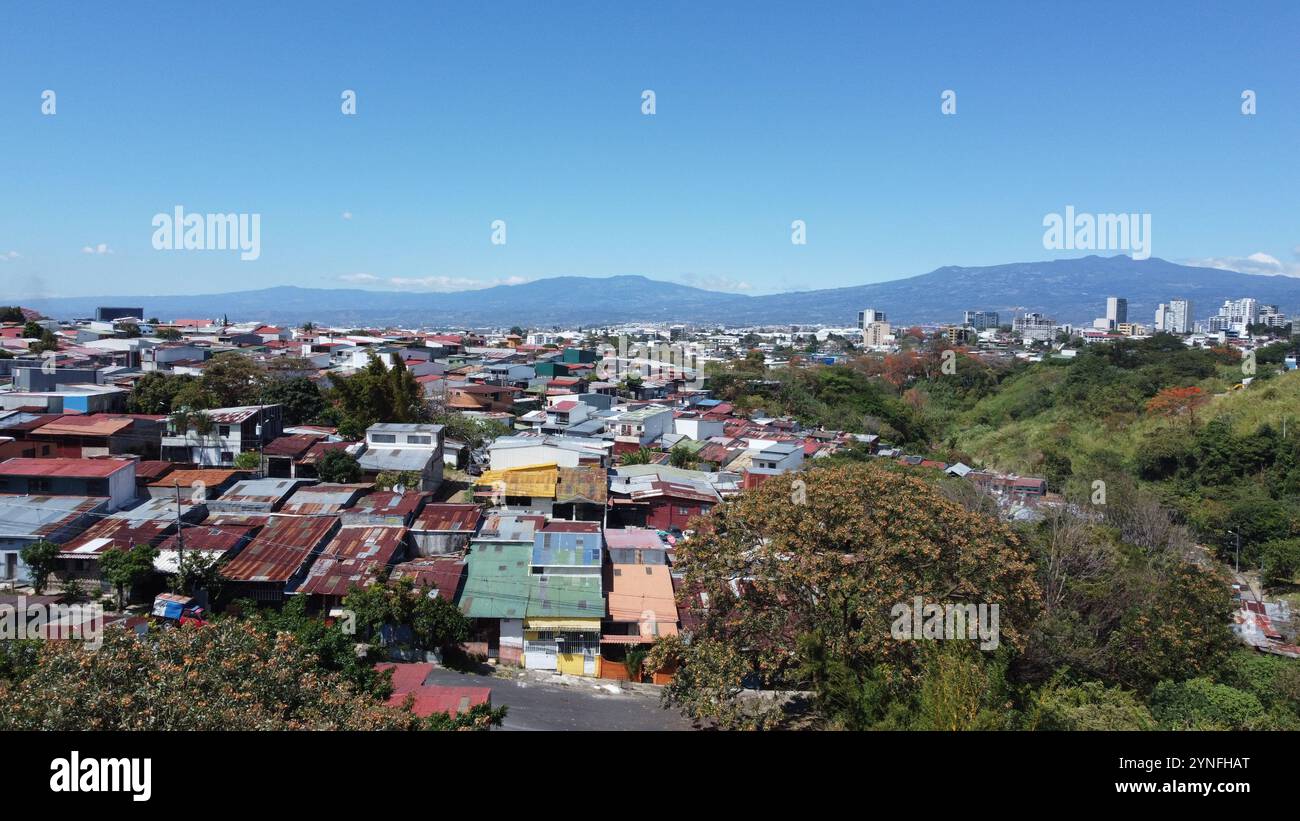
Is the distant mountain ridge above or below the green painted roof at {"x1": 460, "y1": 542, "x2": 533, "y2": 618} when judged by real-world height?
above

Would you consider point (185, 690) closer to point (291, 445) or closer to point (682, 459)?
point (291, 445)

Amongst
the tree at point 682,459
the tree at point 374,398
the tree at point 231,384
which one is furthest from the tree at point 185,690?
the tree at point 682,459

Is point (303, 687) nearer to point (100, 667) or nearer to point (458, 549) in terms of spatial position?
point (100, 667)

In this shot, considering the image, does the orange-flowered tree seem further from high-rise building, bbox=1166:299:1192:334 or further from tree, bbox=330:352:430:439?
high-rise building, bbox=1166:299:1192:334

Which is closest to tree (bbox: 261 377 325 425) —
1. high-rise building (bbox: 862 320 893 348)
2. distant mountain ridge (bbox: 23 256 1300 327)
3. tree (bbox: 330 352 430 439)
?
tree (bbox: 330 352 430 439)

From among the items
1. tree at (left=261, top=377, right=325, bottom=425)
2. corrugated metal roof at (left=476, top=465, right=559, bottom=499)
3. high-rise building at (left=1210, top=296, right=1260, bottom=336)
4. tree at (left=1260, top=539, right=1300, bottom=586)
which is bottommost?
Result: tree at (left=1260, top=539, right=1300, bottom=586)
